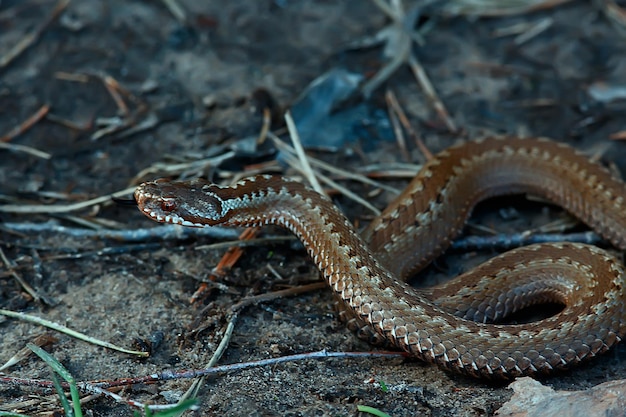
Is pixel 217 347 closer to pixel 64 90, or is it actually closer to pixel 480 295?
pixel 480 295

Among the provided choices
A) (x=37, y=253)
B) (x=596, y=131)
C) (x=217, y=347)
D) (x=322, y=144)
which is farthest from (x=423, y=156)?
(x=37, y=253)

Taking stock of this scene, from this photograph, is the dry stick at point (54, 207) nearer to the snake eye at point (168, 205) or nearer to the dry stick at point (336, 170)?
the snake eye at point (168, 205)

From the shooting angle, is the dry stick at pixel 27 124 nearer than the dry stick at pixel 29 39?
Yes

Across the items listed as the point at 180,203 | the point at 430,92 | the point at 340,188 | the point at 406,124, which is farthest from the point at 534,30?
the point at 180,203

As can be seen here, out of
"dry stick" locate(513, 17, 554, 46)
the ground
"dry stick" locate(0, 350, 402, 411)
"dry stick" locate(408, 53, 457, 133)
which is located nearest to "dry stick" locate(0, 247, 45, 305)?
the ground

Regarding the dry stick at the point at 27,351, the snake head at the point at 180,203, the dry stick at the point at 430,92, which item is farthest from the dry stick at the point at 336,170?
the dry stick at the point at 27,351
